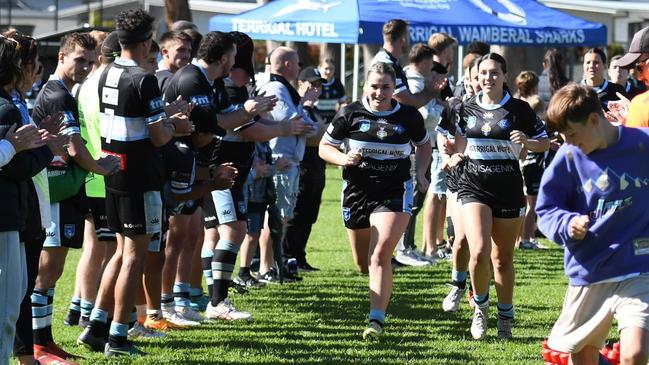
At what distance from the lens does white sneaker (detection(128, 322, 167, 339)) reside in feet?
27.1

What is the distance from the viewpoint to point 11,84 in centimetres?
617

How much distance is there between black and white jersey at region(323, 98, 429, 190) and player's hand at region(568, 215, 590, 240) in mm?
3145

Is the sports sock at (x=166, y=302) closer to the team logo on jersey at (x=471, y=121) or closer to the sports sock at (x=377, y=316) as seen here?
the sports sock at (x=377, y=316)

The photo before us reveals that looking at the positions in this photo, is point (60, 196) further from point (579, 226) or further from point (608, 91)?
point (608, 91)

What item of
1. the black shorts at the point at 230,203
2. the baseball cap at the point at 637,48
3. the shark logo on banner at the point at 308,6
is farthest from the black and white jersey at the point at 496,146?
the shark logo on banner at the point at 308,6

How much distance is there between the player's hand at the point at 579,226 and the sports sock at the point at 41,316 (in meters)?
3.63

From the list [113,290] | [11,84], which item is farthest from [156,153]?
[11,84]

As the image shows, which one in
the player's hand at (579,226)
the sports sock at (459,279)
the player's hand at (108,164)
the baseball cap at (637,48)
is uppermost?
the baseball cap at (637,48)

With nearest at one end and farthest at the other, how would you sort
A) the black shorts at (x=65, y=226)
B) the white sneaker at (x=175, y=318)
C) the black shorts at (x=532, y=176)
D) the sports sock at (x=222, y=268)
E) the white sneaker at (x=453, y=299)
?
the black shorts at (x=65, y=226) < the white sneaker at (x=175, y=318) < the sports sock at (x=222, y=268) < the white sneaker at (x=453, y=299) < the black shorts at (x=532, y=176)

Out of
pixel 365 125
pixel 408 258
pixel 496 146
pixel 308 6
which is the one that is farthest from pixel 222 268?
pixel 308 6

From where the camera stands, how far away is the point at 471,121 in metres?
8.65

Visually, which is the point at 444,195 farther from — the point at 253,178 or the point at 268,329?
the point at 268,329

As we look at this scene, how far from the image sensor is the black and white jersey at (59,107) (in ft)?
23.5

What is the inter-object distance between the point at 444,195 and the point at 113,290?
6156mm
